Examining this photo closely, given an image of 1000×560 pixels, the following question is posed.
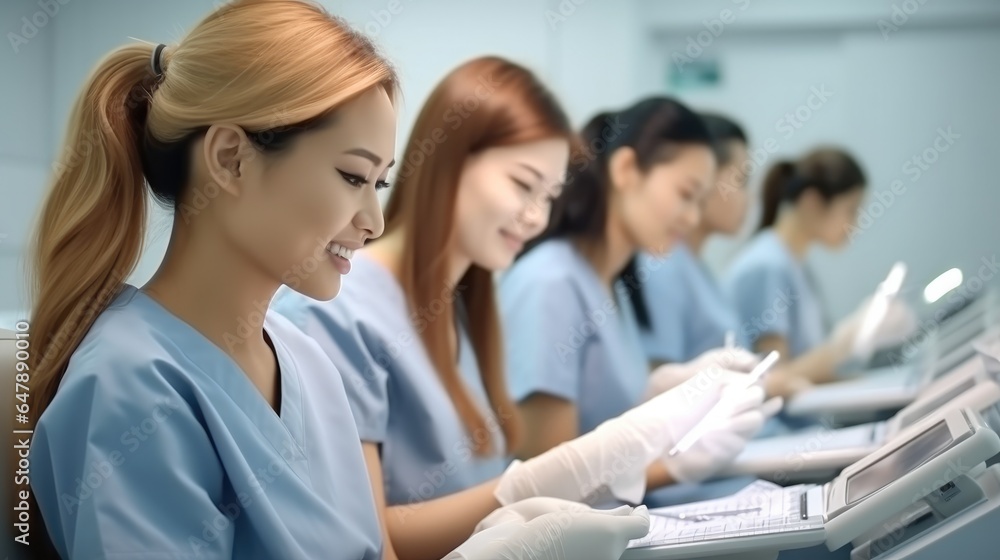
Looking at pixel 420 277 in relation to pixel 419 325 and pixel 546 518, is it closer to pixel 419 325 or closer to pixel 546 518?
pixel 419 325

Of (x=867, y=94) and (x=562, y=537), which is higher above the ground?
(x=867, y=94)

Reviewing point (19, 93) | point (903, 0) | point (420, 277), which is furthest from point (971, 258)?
point (19, 93)

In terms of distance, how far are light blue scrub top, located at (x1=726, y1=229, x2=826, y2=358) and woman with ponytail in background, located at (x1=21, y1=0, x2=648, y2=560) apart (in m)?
2.35

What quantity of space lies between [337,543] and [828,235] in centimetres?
322

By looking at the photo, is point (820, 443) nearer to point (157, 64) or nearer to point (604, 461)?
point (604, 461)

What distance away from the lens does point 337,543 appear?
1235mm

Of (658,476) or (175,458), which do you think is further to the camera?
(658,476)

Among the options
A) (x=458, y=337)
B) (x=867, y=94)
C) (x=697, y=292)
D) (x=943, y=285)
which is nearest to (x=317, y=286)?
(x=458, y=337)

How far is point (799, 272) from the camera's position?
12.2 feet

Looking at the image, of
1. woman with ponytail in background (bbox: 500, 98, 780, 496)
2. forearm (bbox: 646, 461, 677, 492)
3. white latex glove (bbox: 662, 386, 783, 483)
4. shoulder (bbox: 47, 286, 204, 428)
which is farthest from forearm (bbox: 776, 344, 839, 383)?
shoulder (bbox: 47, 286, 204, 428)

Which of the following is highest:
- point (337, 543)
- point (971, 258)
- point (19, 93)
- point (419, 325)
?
point (971, 258)

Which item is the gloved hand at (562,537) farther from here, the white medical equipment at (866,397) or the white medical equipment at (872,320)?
the white medical equipment at (872,320)

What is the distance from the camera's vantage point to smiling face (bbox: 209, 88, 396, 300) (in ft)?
3.99

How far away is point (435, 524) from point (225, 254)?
70 cm
